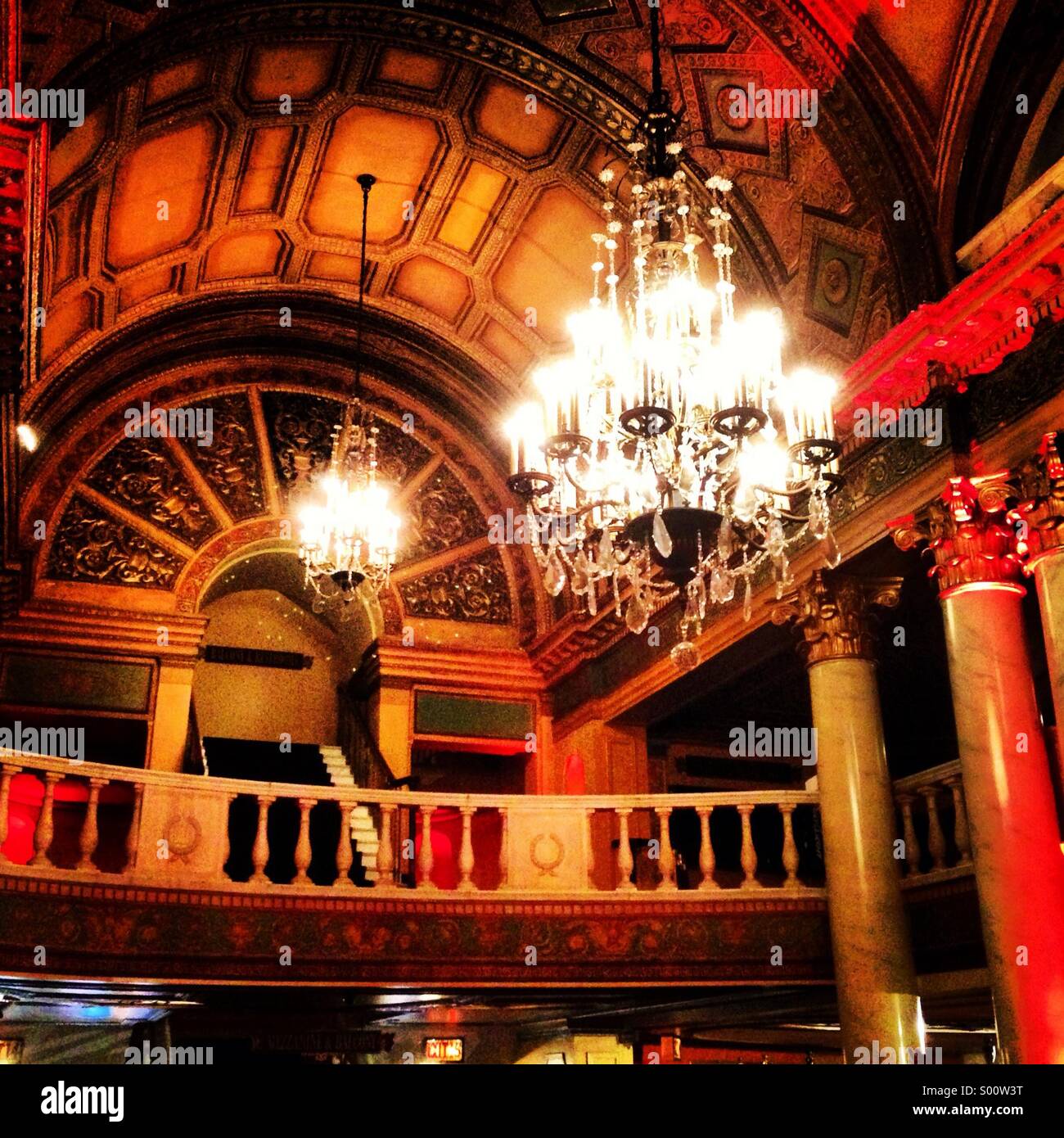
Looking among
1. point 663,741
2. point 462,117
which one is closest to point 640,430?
point 462,117

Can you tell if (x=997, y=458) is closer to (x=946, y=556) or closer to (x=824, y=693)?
(x=946, y=556)

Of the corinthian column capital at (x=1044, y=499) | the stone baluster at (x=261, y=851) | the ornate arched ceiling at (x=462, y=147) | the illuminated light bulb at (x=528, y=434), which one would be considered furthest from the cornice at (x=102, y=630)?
the corinthian column capital at (x=1044, y=499)

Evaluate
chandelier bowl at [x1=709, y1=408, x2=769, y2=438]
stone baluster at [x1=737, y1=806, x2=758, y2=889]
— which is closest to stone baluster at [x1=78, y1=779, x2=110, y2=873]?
stone baluster at [x1=737, y1=806, x2=758, y2=889]

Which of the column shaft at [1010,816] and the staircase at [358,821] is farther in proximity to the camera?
the staircase at [358,821]

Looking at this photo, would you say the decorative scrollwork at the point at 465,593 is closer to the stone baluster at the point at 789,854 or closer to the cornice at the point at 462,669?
the cornice at the point at 462,669

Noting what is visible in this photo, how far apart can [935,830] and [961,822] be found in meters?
0.25

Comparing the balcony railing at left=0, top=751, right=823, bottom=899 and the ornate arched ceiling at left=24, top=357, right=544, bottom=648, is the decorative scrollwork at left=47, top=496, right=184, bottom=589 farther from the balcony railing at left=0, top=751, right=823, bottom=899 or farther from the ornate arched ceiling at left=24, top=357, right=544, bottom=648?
the balcony railing at left=0, top=751, right=823, bottom=899

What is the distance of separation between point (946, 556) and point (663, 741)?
5.43m

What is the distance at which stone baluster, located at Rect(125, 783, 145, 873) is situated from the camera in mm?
7227

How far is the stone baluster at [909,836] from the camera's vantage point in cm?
798

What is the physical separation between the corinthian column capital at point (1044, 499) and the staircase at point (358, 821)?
14.4ft

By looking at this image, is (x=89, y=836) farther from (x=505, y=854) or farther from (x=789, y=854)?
(x=789, y=854)
